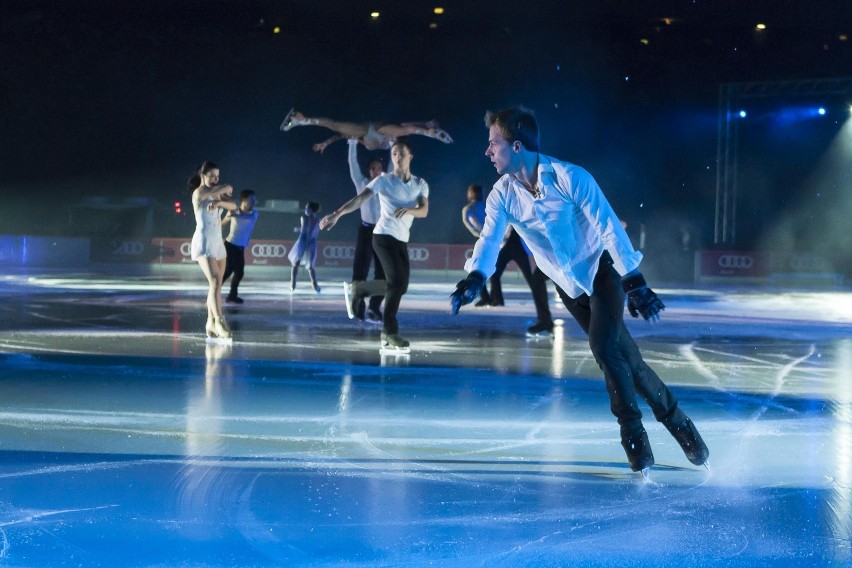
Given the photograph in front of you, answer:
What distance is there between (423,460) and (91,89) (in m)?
34.2

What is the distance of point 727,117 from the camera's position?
26.0m

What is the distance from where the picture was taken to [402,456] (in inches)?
186

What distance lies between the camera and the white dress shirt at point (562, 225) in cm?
414

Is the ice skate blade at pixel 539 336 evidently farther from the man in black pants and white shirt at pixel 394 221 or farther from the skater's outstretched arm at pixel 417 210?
the skater's outstretched arm at pixel 417 210

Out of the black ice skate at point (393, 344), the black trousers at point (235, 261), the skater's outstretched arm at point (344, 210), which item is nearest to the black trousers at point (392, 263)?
the black ice skate at point (393, 344)

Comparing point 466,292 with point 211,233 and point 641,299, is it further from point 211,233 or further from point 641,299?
point 211,233

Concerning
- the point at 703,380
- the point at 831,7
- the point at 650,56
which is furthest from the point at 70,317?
the point at 650,56

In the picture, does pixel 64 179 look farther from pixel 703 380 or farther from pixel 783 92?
pixel 703 380

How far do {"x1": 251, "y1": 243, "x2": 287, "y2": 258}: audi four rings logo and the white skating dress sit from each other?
2104 cm

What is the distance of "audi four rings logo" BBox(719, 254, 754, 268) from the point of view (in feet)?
92.5

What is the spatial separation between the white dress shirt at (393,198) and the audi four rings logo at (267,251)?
71.4 feet

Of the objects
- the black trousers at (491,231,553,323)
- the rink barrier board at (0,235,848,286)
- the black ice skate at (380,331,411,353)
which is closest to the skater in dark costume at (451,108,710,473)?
the black ice skate at (380,331,411,353)

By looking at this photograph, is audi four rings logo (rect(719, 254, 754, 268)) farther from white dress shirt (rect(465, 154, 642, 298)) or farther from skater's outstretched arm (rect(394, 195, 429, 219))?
white dress shirt (rect(465, 154, 642, 298))

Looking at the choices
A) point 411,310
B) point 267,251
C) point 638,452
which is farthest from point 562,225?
point 267,251
